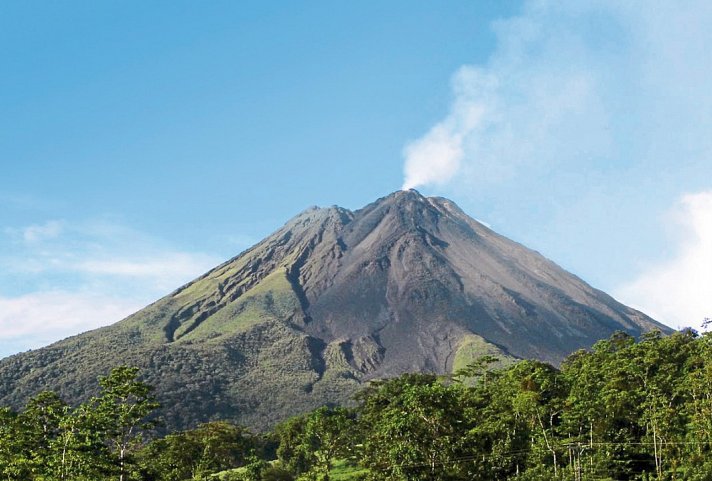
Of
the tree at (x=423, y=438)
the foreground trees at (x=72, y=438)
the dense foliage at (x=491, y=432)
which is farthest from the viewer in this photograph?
the tree at (x=423, y=438)

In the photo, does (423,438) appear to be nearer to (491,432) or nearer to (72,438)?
(491,432)

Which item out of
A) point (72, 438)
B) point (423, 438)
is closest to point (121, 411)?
point (72, 438)

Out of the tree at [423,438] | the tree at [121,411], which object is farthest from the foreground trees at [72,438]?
the tree at [423,438]

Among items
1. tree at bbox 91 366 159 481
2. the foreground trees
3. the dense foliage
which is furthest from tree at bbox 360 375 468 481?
the foreground trees

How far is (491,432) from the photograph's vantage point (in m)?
45.1

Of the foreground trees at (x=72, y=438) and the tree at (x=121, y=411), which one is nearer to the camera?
the foreground trees at (x=72, y=438)

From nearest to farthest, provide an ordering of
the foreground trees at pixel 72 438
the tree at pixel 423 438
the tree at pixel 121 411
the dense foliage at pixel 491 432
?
the foreground trees at pixel 72 438 < the dense foliage at pixel 491 432 < the tree at pixel 121 411 < the tree at pixel 423 438

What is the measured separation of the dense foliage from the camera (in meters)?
34.5

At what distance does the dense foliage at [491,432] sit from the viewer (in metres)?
34.5

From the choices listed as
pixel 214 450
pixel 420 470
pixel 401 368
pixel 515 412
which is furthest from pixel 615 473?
pixel 401 368

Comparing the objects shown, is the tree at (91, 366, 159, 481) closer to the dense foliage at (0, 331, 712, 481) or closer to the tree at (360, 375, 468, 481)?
the dense foliage at (0, 331, 712, 481)

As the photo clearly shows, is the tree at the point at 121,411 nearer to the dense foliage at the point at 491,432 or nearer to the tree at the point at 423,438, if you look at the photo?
the dense foliage at the point at 491,432

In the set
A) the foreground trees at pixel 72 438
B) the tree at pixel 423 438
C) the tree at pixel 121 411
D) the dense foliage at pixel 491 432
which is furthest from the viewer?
the tree at pixel 423 438

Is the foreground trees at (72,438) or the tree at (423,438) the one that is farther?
the tree at (423,438)
